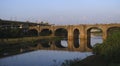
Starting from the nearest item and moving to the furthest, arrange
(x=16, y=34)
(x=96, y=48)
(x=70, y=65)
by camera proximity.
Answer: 1. (x=70, y=65)
2. (x=96, y=48)
3. (x=16, y=34)

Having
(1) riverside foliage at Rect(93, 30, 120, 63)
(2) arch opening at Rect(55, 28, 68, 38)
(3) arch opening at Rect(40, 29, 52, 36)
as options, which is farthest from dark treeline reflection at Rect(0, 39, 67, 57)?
(2) arch opening at Rect(55, 28, 68, 38)

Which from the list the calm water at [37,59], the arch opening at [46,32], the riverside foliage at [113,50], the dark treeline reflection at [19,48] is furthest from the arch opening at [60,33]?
the riverside foliage at [113,50]

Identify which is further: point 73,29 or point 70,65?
point 73,29

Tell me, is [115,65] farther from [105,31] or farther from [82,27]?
[82,27]

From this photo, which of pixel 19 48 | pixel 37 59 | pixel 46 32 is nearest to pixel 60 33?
pixel 46 32

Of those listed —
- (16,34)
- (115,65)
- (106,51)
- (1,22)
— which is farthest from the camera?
(1,22)

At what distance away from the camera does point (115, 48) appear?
25.6 metres

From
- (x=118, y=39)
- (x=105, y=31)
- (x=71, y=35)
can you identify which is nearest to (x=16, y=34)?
(x=71, y=35)

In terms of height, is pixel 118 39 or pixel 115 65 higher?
pixel 118 39

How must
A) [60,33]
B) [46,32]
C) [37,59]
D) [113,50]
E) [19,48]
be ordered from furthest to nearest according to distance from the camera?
[60,33] → [46,32] → [19,48] → [37,59] → [113,50]

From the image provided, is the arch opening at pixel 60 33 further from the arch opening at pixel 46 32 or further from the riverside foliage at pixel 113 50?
the riverside foliage at pixel 113 50

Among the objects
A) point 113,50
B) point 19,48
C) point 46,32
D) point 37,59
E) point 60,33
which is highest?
point 113,50

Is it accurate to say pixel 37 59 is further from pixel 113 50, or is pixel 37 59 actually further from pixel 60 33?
pixel 60 33

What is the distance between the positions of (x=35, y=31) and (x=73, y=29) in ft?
69.4
